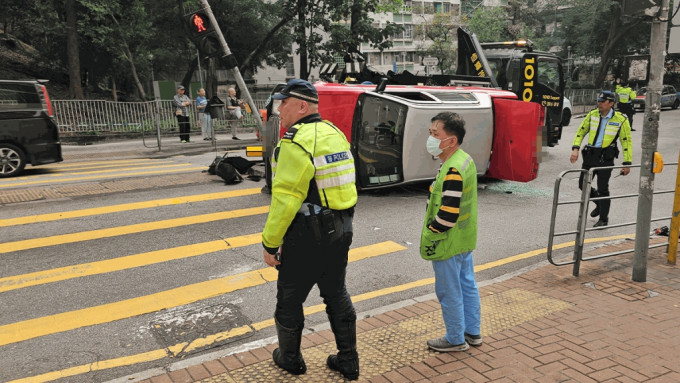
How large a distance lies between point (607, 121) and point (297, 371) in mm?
6062

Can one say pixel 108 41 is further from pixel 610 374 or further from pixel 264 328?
pixel 610 374

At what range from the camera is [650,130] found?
4980 mm

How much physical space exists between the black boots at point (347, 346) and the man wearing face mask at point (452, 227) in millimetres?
717

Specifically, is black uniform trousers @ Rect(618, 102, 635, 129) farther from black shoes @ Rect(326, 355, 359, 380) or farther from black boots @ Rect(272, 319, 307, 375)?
black boots @ Rect(272, 319, 307, 375)

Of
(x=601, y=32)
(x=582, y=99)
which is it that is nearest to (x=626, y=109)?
(x=582, y=99)

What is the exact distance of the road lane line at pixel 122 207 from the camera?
7.56 m

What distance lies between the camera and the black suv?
10.3 m

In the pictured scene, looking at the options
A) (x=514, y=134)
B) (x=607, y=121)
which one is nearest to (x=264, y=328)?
(x=607, y=121)

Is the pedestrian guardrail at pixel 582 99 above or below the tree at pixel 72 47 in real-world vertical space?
below

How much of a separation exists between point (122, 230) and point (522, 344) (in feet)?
18.2

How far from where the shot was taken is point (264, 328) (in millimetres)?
4477

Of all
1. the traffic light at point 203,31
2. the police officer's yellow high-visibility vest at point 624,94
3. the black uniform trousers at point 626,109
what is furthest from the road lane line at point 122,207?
the black uniform trousers at point 626,109

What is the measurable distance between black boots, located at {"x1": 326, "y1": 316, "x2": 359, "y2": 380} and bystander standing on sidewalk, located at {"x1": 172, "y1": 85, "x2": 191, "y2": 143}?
1559 centimetres

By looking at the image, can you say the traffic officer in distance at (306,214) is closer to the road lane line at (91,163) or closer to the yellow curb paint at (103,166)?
the yellow curb paint at (103,166)
